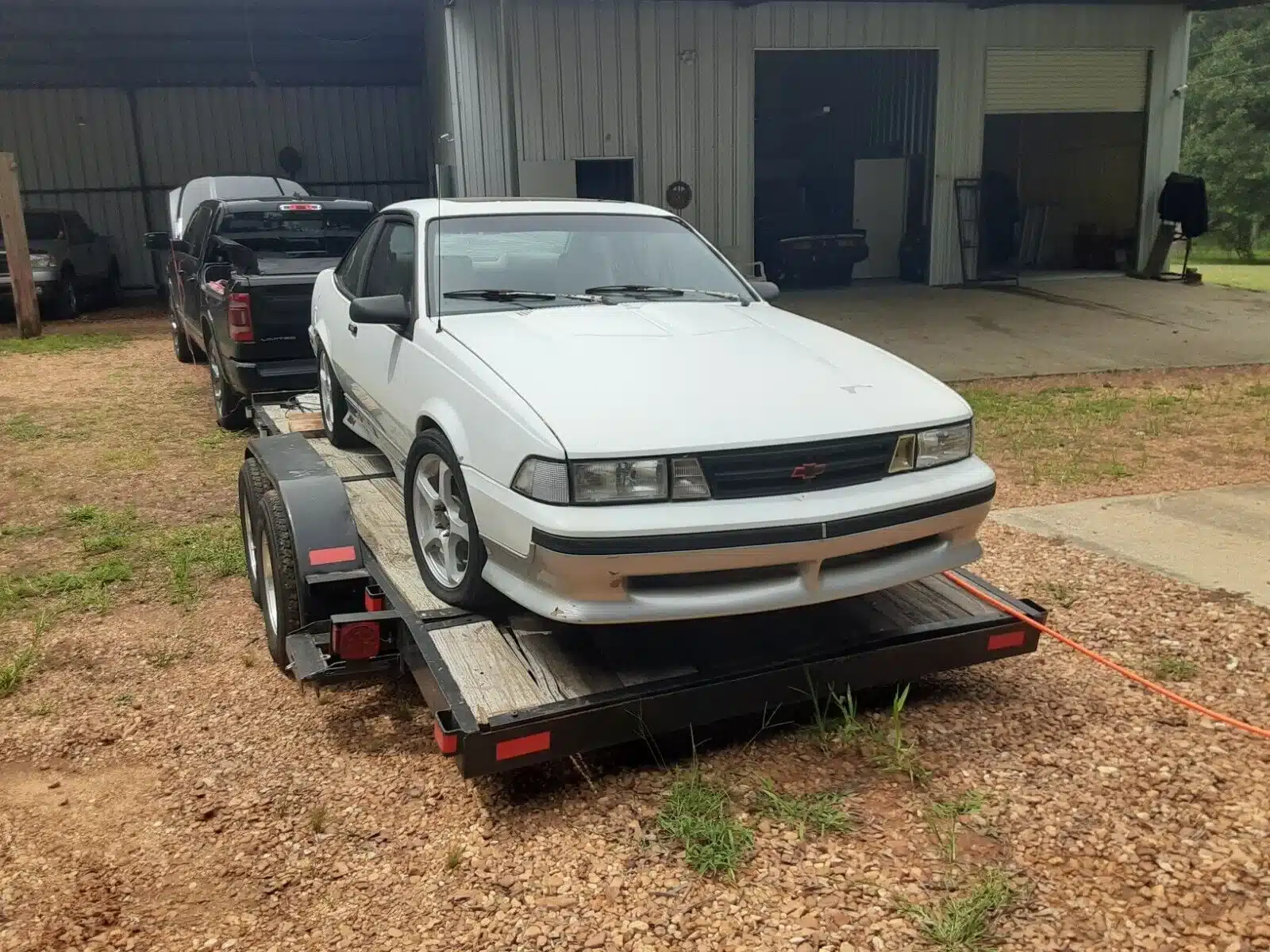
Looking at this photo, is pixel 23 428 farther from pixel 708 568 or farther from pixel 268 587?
pixel 708 568

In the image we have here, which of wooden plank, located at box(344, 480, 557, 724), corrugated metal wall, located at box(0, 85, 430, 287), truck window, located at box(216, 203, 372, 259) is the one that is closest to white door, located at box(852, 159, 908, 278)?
corrugated metal wall, located at box(0, 85, 430, 287)

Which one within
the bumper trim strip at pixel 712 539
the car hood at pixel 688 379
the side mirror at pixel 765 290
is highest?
the side mirror at pixel 765 290

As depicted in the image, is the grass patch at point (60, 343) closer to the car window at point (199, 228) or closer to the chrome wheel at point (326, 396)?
the car window at point (199, 228)

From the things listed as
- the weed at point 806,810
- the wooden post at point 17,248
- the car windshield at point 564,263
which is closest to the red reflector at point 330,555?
the car windshield at point 564,263

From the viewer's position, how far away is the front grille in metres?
3.15

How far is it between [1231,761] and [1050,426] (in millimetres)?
5615

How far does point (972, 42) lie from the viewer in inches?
704

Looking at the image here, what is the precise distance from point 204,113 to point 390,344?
70.0 ft

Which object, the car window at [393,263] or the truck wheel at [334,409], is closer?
the car window at [393,263]

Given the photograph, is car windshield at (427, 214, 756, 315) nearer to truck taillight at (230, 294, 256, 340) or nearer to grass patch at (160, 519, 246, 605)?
grass patch at (160, 519, 246, 605)

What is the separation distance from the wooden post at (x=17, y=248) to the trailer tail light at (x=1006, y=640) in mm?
14667

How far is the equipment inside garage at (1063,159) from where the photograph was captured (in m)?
18.5

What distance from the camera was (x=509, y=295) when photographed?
4.34m

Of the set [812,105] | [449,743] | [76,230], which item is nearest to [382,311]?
[449,743]
